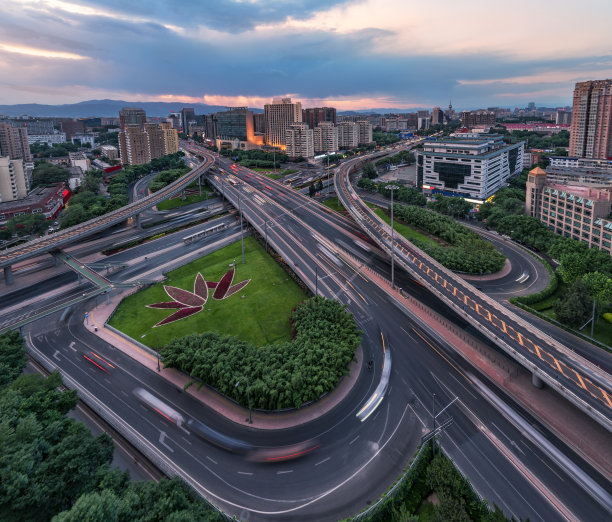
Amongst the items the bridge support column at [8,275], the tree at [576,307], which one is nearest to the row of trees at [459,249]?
the tree at [576,307]

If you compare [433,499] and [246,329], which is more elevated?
[246,329]

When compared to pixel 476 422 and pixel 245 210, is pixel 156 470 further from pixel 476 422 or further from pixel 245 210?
pixel 245 210

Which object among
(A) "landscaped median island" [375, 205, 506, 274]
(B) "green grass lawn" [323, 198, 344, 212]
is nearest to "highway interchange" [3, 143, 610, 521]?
(A) "landscaped median island" [375, 205, 506, 274]

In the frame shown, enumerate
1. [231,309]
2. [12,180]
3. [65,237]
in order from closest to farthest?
[231,309] < [65,237] < [12,180]

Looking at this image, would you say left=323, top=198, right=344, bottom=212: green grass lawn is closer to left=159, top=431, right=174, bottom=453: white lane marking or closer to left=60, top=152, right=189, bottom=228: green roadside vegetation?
left=60, top=152, right=189, bottom=228: green roadside vegetation

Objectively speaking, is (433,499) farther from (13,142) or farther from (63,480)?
(13,142)

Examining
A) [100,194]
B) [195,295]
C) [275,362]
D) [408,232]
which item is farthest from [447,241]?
[100,194]
